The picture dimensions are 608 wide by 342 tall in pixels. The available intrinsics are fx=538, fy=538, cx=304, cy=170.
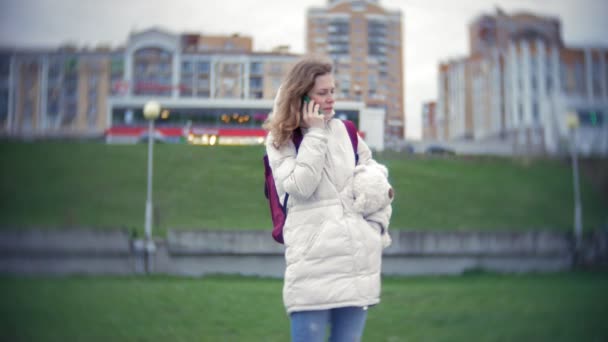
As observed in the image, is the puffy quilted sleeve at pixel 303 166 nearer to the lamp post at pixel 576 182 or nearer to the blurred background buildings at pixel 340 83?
the blurred background buildings at pixel 340 83

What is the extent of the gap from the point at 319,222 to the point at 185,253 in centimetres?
587

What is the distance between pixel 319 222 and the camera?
1818 mm

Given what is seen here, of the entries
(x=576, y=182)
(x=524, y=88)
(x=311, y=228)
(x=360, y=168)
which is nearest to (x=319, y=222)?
(x=311, y=228)

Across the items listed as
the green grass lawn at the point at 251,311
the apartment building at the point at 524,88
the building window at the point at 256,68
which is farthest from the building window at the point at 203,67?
the apartment building at the point at 524,88

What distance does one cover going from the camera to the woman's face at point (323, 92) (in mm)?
1874

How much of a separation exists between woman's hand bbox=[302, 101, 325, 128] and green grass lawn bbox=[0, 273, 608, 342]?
2340 mm

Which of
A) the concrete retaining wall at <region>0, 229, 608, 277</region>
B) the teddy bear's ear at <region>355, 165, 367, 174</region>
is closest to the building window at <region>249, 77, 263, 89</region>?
the concrete retaining wall at <region>0, 229, 608, 277</region>

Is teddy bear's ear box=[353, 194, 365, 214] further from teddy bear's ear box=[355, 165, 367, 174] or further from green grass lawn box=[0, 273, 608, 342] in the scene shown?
green grass lawn box=[0, 273, 608, 342]

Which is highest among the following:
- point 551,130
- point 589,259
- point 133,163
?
point 551,130

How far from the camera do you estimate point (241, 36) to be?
616cm

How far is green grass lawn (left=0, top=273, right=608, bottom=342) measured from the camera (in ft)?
12.7

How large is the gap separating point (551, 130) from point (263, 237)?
709 cm

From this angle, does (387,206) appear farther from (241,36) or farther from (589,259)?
(589,259)

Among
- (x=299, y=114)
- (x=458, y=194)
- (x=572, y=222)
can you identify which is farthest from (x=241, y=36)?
(x=572, y=222)
